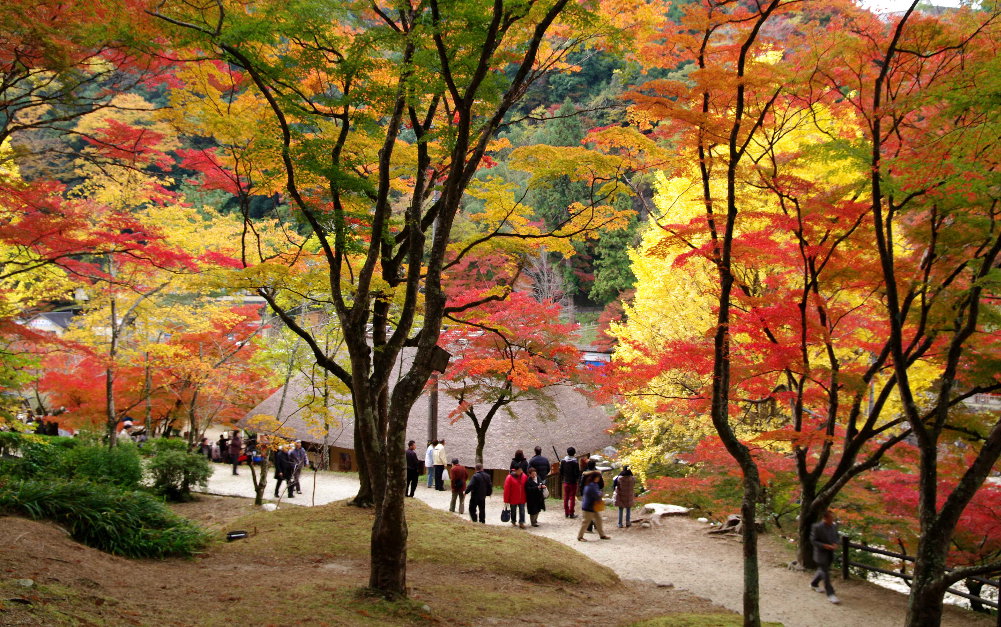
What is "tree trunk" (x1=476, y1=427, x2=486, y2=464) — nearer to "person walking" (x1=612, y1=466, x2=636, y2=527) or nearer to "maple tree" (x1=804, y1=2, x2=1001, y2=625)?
"person walking" (x1=612, y1=466, x2=636, y2=527)

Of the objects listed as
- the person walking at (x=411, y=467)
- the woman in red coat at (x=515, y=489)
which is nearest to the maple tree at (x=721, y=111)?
the woman in red coat at (x=515, y=489)

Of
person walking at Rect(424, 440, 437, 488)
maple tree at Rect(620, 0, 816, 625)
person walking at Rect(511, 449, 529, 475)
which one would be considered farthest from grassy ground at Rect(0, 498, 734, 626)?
person walking at Rect(424, 440, 437, 488)

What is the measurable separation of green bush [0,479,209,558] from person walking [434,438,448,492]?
9.11 metres

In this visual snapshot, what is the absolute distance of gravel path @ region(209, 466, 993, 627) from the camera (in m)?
7.83

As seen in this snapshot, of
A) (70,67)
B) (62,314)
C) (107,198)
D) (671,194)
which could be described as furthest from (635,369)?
(62,314)

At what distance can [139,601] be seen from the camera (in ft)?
15.8

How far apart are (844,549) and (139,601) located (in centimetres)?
878

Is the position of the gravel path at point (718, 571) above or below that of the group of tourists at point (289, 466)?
below

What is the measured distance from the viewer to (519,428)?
690 inches

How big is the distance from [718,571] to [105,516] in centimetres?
801

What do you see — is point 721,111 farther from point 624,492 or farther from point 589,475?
point 624,492

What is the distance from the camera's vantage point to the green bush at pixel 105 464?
11.0 metres

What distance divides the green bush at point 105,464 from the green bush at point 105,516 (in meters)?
4.06

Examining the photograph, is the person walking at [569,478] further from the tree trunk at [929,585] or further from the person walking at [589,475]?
the tree trunk at [929,585]
